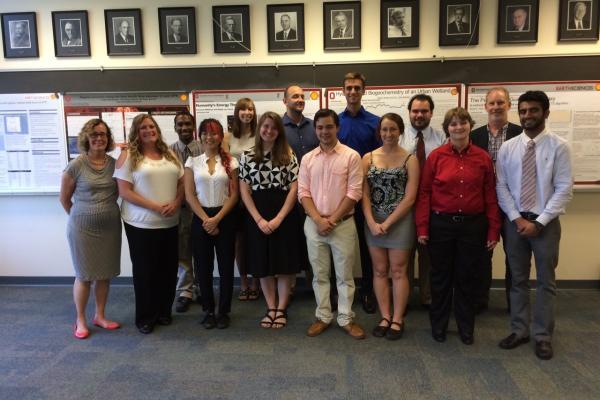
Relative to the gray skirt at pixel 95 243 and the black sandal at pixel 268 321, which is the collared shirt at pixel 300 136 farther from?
the gray skirt at pixel 95 243

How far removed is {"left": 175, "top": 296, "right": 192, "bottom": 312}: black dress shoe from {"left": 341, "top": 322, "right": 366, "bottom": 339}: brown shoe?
128 centimetres

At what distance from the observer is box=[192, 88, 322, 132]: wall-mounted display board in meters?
3.55

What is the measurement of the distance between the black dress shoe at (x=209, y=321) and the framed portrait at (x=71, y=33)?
8.19 ft

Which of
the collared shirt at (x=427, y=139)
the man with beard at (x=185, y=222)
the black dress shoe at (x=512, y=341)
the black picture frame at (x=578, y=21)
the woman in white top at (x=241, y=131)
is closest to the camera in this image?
the black dress shoe at (x=512, y=341)

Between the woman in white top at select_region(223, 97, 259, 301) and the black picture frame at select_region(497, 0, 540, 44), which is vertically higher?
the black picture frame at select_region(497, 0, 540, 44)

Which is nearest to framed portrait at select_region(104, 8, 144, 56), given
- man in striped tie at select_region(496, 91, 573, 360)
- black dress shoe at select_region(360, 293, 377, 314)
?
black dress shoe at select_region(360, 293, 377, 314)

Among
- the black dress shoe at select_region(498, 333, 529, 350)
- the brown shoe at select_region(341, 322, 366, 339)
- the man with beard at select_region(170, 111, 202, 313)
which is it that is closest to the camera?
the black dress shoe at select_region(498, 333, 529, 350)

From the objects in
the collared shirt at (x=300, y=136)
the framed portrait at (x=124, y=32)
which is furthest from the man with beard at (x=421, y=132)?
the framed portrait at (x=124, y=32)

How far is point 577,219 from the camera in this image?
11.7 feet

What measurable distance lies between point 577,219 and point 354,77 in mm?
2326

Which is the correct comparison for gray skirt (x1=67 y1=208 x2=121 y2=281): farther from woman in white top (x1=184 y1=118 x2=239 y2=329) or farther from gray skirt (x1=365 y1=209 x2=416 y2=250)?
gray skirt (x1=365 y1=209 x2=416 y2=250)

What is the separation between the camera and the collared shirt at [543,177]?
2.34 meters

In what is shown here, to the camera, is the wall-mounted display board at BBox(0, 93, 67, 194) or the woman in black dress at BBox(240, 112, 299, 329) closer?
the woman in black dress at BBox(240, 112, 299, 329)

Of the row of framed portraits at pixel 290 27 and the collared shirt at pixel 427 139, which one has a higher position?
the row of framed portraits at pixel 290 27
